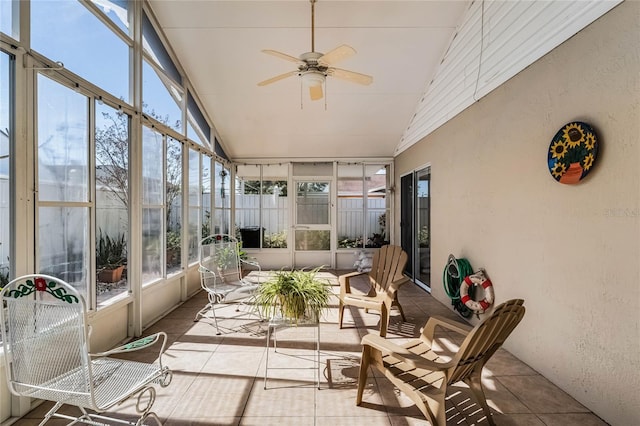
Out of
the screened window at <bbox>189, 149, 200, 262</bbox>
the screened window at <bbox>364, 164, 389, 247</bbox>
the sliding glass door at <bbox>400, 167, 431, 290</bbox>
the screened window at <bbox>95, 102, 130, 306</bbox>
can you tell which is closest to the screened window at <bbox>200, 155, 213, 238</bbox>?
the screened window at <bbox>189, 149, 200, 262</bbox>

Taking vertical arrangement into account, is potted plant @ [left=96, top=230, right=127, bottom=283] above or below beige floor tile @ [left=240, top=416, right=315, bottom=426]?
above

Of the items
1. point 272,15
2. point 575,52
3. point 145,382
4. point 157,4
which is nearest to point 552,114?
point 575,52

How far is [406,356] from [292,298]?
944 millimetres

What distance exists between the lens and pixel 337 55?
2.84 meters

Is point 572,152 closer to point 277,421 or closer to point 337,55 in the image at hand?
point 337,55

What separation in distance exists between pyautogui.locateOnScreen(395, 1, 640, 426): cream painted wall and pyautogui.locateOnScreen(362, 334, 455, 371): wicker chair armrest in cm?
110

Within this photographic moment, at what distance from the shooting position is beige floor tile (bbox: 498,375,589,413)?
2.21m

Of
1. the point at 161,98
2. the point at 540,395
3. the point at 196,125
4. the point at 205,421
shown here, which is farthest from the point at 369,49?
the point at 205,421

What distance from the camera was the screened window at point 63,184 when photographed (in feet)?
7.49

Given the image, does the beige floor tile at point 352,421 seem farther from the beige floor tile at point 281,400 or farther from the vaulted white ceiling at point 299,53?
the vaulted white ceiling at point 299,53

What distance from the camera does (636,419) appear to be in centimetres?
189

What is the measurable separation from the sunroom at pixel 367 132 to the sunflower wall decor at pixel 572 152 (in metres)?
0.04

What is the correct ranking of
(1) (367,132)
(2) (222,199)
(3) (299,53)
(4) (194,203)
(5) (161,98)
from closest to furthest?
(5) (161,98) < (3) (299,53) < (4) (194,203) < (1) (367,132) < (2) (222,199)

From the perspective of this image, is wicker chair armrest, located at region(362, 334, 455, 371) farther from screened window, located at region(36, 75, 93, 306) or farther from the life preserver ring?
screened window, located at region(36, 75, 93, 306)
